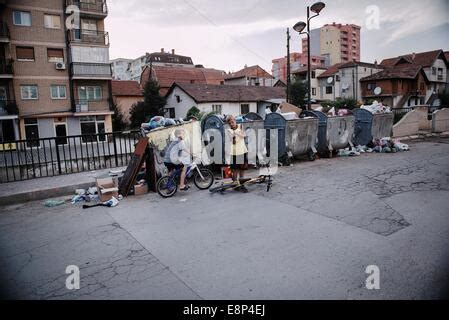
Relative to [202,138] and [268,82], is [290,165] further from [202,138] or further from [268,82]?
[268,82]

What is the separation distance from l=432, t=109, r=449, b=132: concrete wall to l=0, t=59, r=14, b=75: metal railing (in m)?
31.1

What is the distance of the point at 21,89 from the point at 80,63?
5133mm

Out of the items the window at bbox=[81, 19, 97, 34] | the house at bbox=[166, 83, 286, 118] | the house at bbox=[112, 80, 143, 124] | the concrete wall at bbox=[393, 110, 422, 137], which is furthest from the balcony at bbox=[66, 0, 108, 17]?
the concrete wall at bbox=[393, 110, 422, 137]

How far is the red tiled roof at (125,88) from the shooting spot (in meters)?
36.9

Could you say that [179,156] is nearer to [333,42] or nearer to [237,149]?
[237,149]

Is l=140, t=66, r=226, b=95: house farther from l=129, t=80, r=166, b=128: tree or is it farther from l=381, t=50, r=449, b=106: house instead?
l=381, t=50, r=449, b=106: house

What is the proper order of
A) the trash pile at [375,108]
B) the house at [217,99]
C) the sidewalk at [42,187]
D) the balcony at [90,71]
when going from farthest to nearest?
1. the house at [217,99]
2. the balcony at [90,71]
3. the trash pile at [375,108]
4. the sidewalk at [42,187]

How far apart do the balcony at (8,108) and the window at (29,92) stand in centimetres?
117

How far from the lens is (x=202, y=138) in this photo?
367 inches

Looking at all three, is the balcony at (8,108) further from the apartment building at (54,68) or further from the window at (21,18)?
the window at (21,18)

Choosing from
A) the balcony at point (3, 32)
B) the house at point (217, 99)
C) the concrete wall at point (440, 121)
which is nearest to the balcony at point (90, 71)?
the balcony at point (3, 32)

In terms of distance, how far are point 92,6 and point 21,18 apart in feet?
19.4
